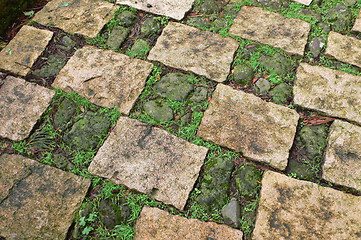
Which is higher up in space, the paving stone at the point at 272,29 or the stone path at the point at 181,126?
the paving stone at the point at 272,29

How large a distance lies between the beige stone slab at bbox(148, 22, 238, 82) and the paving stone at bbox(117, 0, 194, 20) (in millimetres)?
194

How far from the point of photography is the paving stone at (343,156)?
2049 mm

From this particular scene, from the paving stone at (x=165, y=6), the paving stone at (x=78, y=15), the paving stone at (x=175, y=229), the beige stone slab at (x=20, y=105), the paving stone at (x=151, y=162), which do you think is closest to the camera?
the paving stone at (x=175, y=229)

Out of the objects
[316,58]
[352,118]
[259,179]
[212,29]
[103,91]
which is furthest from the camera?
[212,29]

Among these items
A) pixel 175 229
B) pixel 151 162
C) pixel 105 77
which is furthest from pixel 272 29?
pixel 175 229

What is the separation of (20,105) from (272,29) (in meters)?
2.65

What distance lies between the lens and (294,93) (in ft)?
8.00

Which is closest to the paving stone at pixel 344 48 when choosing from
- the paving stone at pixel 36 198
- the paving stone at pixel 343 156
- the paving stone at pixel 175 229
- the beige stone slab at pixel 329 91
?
the beige stone slab at pixel 329 91

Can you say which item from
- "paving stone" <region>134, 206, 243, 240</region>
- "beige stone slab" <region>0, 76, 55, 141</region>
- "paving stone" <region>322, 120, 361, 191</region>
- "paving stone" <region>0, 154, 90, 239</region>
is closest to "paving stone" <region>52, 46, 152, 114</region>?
"beige stone slab" <region>0, 76, 55, 141</region>

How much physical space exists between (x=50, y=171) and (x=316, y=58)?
2.74 m

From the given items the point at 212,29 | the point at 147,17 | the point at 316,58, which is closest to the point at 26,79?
the point at 147,17

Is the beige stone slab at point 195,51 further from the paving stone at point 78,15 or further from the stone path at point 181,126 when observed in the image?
the paving stone at point 78,15

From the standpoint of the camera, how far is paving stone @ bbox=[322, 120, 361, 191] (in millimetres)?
2049

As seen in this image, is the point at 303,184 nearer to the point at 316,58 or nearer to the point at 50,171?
the point at 316,58
